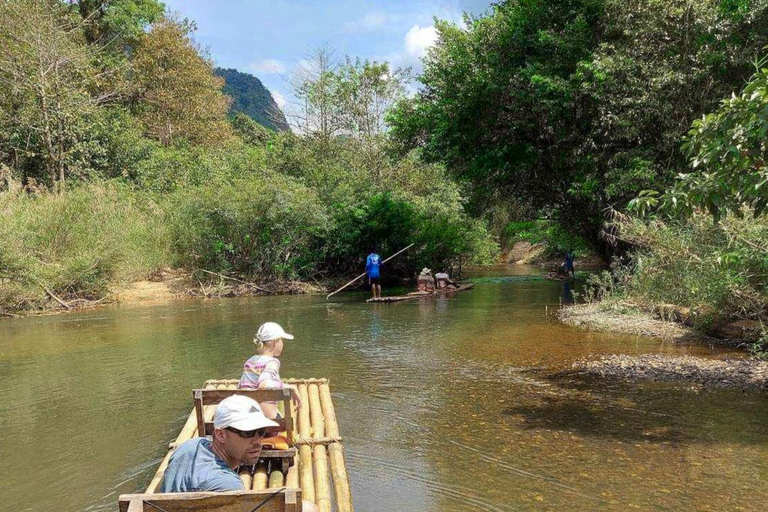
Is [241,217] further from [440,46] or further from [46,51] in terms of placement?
[46,51]

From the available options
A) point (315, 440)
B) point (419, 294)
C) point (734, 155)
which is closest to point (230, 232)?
point (419, 294)

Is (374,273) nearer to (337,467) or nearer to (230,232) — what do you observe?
(230,232)

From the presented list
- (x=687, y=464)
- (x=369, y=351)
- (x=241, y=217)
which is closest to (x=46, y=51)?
(x=241, y=217)

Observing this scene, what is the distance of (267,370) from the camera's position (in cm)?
493

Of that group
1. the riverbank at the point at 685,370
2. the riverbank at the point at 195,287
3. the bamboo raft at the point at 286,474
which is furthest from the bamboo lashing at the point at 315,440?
the riverbank at the point at 195,287

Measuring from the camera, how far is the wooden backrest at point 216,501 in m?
2.67

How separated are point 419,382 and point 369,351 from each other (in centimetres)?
240

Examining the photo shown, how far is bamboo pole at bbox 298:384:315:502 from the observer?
3.93m

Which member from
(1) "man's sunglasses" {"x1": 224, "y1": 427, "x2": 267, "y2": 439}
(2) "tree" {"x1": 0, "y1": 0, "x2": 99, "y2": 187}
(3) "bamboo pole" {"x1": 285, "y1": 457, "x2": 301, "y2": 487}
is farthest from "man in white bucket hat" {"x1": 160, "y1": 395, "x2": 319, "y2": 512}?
(2) "tree" {"x1": 0, "y1": 0, "x2": 99, "y2": 187}

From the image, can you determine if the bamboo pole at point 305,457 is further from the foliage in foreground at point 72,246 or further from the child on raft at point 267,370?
the foliage in foreground at point 72,246

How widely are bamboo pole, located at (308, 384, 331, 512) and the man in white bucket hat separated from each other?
2.06 ft

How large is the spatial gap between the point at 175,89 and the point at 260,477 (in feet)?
107

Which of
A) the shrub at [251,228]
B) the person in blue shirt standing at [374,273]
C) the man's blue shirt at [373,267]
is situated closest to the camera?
the person in blue shirt standing at [374,273]

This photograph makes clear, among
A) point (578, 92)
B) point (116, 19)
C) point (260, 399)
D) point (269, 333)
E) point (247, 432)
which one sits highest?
point (116, 19)
